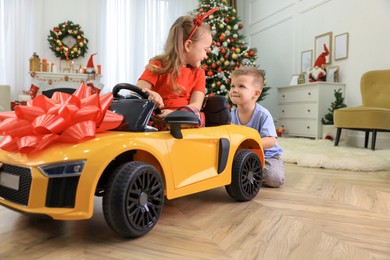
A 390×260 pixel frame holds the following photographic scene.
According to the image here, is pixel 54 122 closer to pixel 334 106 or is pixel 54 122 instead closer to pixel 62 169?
pixel 62 169

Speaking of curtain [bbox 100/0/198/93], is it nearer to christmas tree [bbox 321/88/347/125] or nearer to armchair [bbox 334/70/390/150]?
christmas tree [bbox 321/88/347/125]

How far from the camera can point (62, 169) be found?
90 cm

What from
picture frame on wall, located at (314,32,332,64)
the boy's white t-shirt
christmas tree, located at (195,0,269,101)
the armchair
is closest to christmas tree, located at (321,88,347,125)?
the armchair

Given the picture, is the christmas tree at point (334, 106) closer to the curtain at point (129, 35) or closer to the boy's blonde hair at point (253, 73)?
the boy's blonde hair at point (253, 73)

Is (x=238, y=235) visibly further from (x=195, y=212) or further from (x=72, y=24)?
(x=72, y=24)

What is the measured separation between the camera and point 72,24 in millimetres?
6152

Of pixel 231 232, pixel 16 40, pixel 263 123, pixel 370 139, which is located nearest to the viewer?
pixel 231 232

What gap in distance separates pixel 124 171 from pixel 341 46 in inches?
179

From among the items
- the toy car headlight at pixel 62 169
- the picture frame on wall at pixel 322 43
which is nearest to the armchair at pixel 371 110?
the picture frame on wall at pixel 322 43

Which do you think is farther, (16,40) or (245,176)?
(16,40)

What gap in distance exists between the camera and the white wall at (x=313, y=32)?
4199mm

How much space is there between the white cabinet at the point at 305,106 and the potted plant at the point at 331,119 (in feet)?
0.30

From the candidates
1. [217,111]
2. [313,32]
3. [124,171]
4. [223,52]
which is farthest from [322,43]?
[124,171]

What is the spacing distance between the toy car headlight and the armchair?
3.39m
